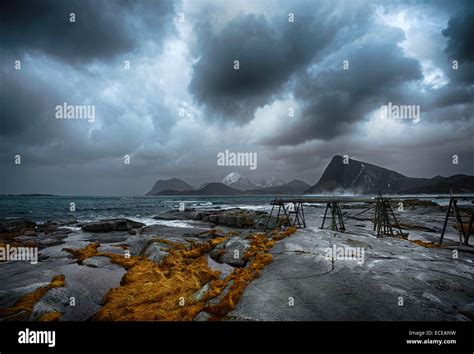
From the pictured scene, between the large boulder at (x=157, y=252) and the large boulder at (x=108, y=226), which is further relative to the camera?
the large boulder at (x=108, y=226)

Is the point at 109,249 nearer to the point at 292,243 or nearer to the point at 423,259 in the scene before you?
the point at 292,243

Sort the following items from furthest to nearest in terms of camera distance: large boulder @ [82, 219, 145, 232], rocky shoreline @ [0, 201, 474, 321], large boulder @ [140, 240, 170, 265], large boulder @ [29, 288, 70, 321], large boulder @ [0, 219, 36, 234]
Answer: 1. large boulder @ [82, 219, 145, 232]
2. large boulder @ [0, 219, 36, 234]
3. large boulder @ [140, 240, 170, 265]
4. large boulder @ [29, 288, 70, 321]
5. rocky shoreline @ [0, 201, 474, 321]

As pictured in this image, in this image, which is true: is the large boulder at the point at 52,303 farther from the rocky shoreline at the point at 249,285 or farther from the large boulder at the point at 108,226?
the large boulder at the point at 108,226

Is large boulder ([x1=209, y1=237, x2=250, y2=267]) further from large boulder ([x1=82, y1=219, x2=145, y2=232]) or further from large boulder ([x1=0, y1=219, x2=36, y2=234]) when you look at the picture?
large boulder ([x1=0, y1=219, x2=36, y2=234])

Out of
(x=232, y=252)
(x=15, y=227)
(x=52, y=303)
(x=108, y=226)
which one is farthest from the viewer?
(x=108, y=226)

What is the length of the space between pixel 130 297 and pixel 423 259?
13.7 meters

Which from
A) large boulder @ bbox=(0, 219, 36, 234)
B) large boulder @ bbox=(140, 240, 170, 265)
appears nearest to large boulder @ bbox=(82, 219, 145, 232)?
large boulder @ bbox=(0, 219, 36, 234)

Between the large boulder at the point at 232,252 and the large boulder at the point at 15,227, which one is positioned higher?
the large boulder at the point at 232,252

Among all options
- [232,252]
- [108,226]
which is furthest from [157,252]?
[108,226]

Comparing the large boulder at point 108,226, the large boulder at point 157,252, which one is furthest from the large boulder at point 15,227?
the large boulder at point 157,252

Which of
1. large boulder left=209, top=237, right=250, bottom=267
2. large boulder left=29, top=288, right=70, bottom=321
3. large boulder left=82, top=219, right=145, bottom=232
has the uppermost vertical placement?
large boulder left=29, top=288, right=70, bottom=321

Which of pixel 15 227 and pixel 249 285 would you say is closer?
pixel 249 285

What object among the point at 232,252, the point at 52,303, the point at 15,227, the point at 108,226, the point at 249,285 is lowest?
the point at 108,226

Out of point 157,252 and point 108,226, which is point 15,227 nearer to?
point 108,226
